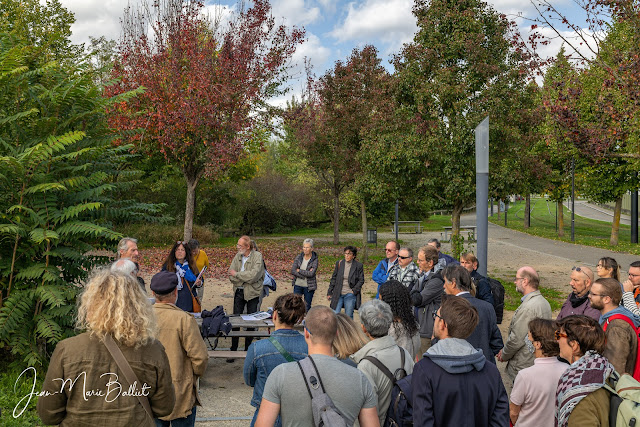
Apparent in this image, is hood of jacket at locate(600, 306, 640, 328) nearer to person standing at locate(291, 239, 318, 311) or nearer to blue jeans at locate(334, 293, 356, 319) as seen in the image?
blue jeans at locate(334, 293, 356, 319)

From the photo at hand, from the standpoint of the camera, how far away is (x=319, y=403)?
9.67ft

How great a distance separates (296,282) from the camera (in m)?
9.91

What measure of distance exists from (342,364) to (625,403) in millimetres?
1634

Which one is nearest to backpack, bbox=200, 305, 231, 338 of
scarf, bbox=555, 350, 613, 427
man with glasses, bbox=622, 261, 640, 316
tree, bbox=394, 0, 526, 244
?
scarf, bbox=555, 350, 613, 427

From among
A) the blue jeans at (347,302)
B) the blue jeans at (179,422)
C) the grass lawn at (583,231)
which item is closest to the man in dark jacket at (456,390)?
the blue jeans at (179,422)

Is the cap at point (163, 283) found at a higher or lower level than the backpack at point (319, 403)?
higher

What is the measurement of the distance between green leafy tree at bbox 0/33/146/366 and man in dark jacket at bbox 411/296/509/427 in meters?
4.48

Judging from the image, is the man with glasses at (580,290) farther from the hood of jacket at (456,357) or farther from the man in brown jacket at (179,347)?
the man in brown jacket at (179,347)

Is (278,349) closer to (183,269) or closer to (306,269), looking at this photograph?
(183,269)

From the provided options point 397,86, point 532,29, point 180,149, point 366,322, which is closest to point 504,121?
point 397,86

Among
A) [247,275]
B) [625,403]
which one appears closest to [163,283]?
[625,403]

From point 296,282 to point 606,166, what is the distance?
2553 cm

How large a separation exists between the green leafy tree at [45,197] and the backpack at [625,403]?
17.7ft

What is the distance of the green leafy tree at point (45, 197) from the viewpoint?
21.3 feet
